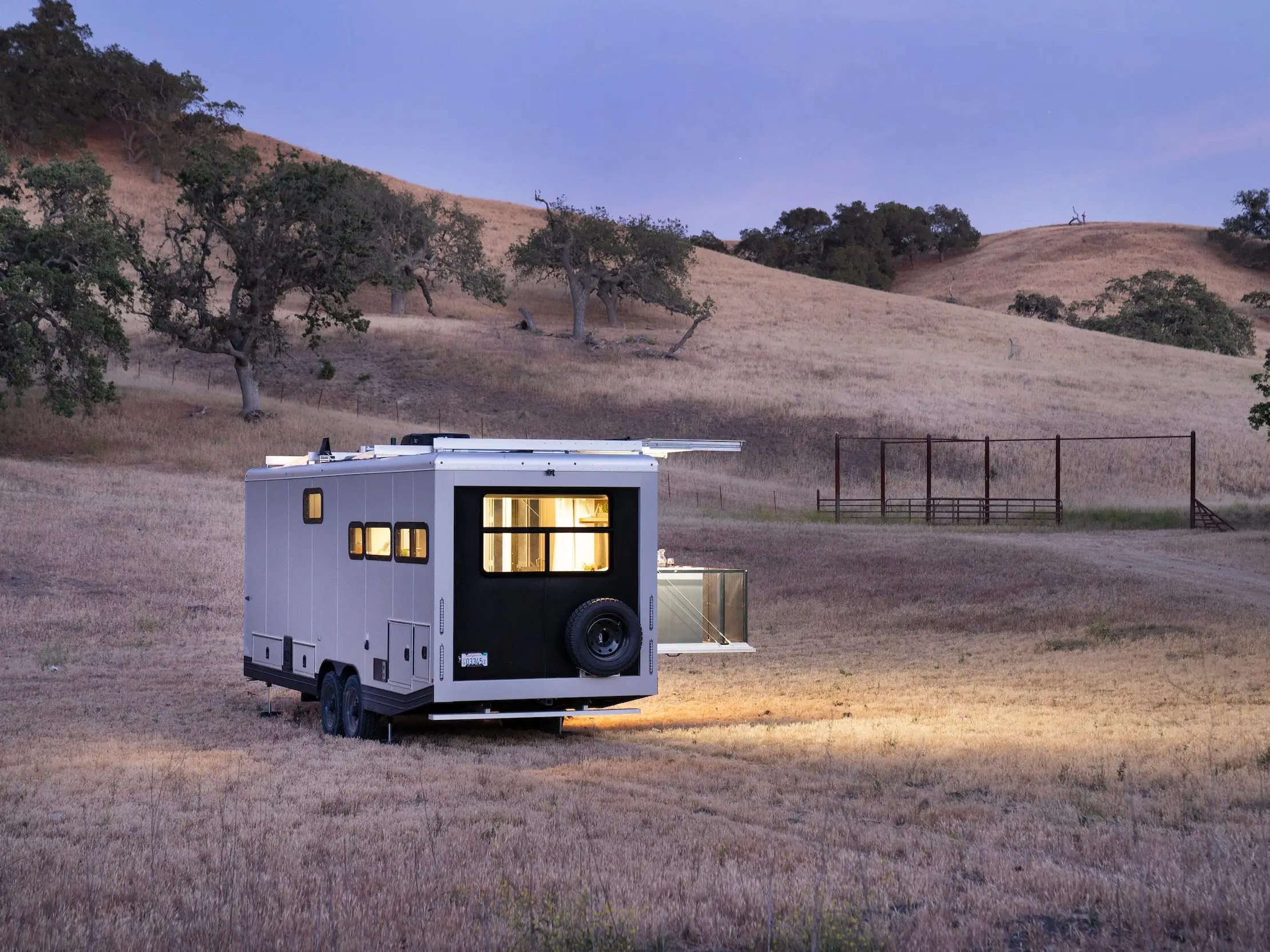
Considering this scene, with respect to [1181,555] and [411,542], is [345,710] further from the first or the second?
[1181,555]

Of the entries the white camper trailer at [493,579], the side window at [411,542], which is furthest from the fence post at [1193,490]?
the side window at [411,542]

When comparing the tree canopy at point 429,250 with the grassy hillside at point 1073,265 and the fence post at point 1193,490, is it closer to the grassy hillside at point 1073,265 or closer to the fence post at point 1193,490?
the fence post at point 1193,490

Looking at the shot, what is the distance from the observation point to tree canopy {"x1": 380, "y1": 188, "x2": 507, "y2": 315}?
75.8m

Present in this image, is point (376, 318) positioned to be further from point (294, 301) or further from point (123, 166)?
point (123, 166)

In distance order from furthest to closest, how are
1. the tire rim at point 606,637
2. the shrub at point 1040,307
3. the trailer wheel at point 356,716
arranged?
the shrub at point 1040,307, the trailer wheel at point 356,716, the tire rim at point 606,637

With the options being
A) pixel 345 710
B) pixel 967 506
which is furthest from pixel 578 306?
pixel 345 710

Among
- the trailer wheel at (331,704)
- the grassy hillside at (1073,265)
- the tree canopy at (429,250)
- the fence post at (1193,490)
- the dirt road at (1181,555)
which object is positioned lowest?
the trailer wheel at (331,704)

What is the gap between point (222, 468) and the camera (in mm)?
43531

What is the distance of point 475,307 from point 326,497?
7051 cm

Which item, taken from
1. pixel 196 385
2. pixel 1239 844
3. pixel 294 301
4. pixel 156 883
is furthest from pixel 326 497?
pixel 294 301

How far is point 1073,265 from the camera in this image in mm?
134750

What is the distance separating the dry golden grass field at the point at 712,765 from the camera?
661cm

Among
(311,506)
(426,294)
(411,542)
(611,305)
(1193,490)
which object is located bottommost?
(1193,490)

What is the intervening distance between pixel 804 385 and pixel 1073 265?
3260 inches
